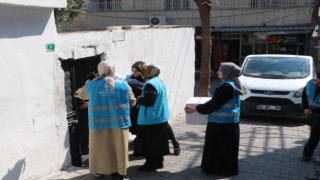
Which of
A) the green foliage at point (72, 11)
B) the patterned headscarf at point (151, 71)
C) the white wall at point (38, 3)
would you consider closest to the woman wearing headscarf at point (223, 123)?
the patterned headscarf at point (151, 71)

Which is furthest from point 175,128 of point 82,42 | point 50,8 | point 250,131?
point 50,8

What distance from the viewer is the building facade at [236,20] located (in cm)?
2256

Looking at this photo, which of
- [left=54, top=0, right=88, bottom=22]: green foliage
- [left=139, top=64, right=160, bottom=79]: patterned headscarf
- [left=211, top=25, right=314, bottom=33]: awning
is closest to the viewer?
[left=139, top=64, right=160, bottom=79]: patterned headscarf

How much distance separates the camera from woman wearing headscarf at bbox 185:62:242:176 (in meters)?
5.17

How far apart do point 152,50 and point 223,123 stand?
3.71 m

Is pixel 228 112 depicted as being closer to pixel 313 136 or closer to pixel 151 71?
pixel 151 71

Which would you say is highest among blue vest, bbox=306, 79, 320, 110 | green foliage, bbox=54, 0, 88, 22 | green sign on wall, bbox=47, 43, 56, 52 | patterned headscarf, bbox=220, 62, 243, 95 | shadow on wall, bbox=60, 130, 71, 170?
green foliage, bbox=54, 0, 88, 22

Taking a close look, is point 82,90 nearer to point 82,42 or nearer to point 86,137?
point 82,42

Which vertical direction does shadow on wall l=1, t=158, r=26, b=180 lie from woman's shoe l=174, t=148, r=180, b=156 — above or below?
above

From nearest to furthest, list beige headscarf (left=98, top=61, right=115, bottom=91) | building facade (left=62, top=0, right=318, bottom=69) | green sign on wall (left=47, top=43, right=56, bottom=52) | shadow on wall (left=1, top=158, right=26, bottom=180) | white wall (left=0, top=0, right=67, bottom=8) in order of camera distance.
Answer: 1. white wall (left=0, top=0, right=67, bottom=8)
2. shadow on wall (left=1, top=158, right=26, bottom=180)
3. beige headscarf (left=98, top=61, right=115, bottom=91)
4. green sign on wall (left=47, top=43, right=56, bottom=52)
5. building facade (left=62, top=0, right=318, bottom=69)

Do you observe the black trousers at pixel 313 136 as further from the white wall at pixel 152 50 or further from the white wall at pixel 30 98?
the white wall at pixel 30 98

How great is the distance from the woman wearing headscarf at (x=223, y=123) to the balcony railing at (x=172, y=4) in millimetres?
19028

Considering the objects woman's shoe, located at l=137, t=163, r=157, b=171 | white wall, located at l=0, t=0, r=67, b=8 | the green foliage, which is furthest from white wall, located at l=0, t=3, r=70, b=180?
the green foliage

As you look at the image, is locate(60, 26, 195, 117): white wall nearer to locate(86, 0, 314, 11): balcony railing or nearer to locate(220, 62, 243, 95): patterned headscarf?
locate(220, 62, 243, 95): patterned headscarf
